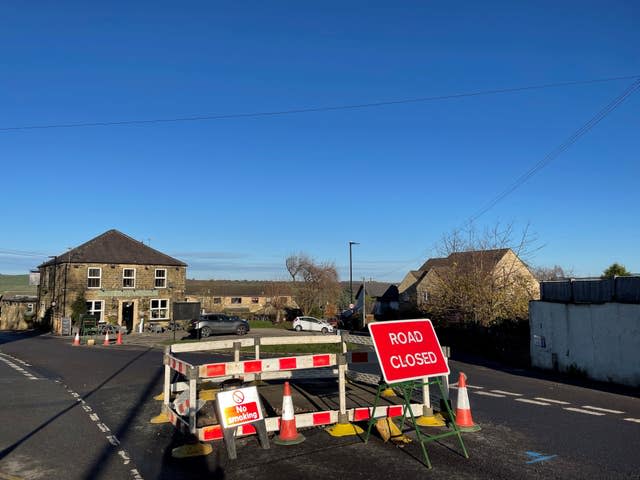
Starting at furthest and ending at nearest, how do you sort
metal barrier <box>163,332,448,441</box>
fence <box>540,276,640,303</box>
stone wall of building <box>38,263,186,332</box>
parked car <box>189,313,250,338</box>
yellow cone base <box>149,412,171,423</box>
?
1. stone wall of building <box>38,263,186,332</box>
2. parked car <box>189,313,250,338</box>
3. fence <box>540,276,640,303</box>
4. yellow cone base <box>149,412,171,423</box>
5. metal barrier <box>163,332,448,441</box>

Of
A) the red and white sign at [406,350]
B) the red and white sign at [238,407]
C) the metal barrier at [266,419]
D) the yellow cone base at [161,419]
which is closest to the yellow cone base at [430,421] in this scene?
the metal barrier at [266,419]

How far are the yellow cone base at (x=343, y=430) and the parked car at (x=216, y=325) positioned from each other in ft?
84.8

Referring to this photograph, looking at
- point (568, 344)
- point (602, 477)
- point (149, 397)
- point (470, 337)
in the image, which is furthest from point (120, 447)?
point (470, 337)

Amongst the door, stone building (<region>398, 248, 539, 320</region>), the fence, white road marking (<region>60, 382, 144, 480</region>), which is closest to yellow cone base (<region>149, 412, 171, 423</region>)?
white road marking (<region>60, 382, 144, 480</region>)

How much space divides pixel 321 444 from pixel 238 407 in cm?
132

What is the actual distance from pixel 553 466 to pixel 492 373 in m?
10.1

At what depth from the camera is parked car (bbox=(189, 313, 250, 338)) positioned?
108 ft

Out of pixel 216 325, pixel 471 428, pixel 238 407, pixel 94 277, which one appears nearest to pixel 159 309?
pixel 94 277

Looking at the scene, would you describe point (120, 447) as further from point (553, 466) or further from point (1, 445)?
point (553, 466)

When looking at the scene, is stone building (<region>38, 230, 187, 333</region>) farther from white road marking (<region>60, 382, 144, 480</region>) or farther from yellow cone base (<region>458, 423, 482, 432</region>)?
yellow cone base (<region>458, 423, 482, 432</region>)

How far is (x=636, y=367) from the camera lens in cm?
1309

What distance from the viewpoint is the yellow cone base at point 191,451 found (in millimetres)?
6582

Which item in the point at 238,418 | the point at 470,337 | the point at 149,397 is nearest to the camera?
the point at 238,418

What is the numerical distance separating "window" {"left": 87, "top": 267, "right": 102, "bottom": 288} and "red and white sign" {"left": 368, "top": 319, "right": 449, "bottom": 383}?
35759 mm
